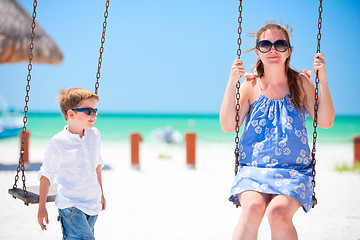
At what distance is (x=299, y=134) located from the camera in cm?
251

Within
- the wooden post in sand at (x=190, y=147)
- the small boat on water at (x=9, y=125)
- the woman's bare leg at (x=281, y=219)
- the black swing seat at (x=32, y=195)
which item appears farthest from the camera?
the small boat on water at (x=9, y=125)

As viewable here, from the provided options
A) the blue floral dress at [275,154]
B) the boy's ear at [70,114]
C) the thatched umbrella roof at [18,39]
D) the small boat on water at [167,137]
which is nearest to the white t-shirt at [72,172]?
the boy's ear at [70,114]

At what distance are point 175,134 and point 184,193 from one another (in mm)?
14324

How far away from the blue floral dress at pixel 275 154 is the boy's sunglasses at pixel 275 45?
0.31 metres

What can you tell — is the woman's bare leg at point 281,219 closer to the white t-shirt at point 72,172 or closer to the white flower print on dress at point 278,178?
the white flower print on dress at point 278,178

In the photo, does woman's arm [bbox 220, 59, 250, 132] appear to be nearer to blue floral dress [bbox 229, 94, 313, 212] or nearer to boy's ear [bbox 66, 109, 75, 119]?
blue floral dress [bbox 229, 94, 313, 212]

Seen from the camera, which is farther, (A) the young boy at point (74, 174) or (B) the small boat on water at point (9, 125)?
(B) the small boat on water at point (9, 125)

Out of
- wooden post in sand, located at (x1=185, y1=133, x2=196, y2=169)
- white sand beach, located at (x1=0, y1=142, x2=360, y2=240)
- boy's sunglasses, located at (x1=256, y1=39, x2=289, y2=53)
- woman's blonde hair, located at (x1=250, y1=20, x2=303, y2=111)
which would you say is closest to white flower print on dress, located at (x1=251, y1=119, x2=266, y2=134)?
woman's blonde hair, located at (x1=250, y1=20, x2=303, y2=111)

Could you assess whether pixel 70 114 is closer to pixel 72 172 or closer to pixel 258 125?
pixel 72 172

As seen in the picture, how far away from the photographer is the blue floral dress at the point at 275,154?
2352 mm

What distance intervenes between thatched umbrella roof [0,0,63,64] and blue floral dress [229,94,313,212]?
7.27 m

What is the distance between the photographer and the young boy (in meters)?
2.27

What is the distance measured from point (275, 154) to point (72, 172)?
1194mm

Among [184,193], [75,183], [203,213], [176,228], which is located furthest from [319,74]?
[184,193]
